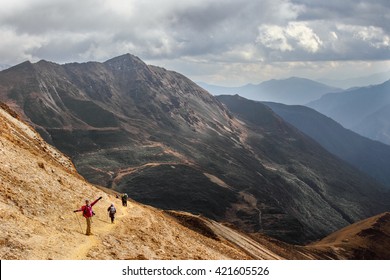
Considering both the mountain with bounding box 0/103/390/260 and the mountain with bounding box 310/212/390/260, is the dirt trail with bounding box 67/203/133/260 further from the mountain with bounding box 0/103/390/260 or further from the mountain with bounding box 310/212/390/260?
the mountain with bounding box 310/212/390/260

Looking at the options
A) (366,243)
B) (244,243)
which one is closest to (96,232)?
(244,243)

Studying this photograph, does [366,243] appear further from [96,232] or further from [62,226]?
Result: [62,226]

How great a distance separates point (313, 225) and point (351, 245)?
93.6 metres

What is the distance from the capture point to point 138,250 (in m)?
29.1

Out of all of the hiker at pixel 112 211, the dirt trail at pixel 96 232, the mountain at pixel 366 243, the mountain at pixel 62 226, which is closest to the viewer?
the mountain at pixel 62 226

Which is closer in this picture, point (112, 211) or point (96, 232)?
point (96, 232)

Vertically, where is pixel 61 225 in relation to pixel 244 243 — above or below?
above

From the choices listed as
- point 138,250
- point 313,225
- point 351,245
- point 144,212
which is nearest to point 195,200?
point 313,225

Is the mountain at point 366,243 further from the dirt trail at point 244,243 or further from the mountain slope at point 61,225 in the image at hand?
the mountain slope at point 61,225

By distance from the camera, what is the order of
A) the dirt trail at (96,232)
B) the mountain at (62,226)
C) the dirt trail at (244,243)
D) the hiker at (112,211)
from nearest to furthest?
the mountain at (62,226) < the dirt trail at (96,232) < the hiker at (112,211) < the dirt trail at (244,243)

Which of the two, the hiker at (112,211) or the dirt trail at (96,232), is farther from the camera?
the hiker at (112,211)

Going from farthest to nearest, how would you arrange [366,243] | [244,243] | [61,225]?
[366,243], [244,243], [61,225]

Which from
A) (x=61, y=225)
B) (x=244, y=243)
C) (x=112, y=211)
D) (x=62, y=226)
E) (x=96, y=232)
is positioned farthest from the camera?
(x=244, y=243)

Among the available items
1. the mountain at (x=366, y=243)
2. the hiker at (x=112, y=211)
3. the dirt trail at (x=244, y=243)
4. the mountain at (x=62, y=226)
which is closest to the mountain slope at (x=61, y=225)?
the mountain at (x=62, y=226)
